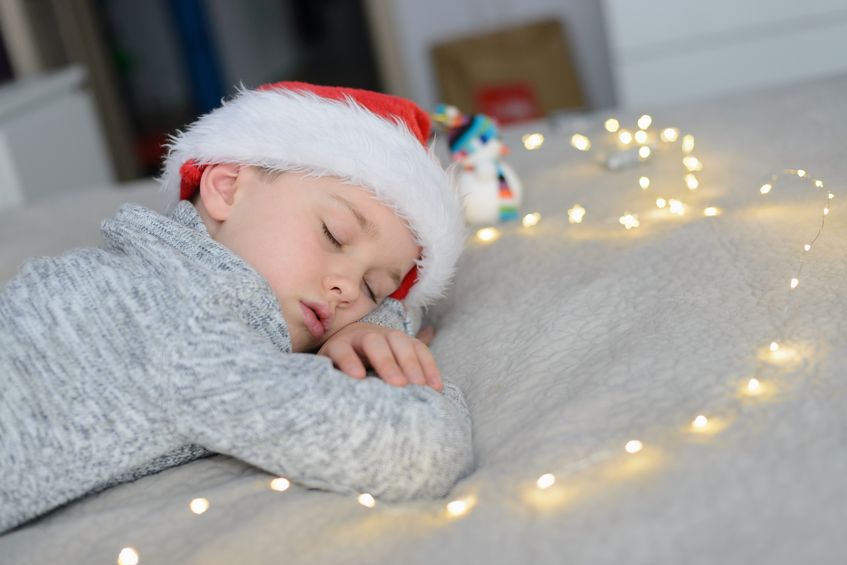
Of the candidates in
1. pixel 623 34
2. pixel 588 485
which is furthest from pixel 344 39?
pixel 588 485

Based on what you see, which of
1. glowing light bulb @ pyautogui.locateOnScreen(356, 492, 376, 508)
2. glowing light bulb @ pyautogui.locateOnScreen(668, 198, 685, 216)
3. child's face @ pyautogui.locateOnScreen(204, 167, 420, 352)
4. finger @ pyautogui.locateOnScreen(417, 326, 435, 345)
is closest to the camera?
glowing light bulb @ pyautogui.locateOnScreen(356, 492, 376, 508)

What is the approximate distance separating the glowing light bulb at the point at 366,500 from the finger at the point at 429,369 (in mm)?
147

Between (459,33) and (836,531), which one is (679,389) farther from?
(459,33)

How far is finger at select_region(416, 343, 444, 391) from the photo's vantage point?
84cm

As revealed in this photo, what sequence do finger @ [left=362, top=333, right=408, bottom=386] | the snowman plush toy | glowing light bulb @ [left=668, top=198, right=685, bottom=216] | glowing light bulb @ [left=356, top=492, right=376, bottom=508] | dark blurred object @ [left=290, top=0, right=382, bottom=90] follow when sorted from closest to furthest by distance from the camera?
1. glowing light bulb @ [left=356, top=492, right=376, bottom=508]
2. finger @ [left=362, top=333, right=408, bottom=386]
3. glowing light bulb @ [left=668, top=198, right=685, bottom=216]
4. the snowman plush toy
5. dark blurred object @ [left=290, top=0, right=382, bottom=90]

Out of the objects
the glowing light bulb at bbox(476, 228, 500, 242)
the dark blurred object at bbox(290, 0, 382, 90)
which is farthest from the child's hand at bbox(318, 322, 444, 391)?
the dark blurred object at bbox(290, 0, 382, 90)

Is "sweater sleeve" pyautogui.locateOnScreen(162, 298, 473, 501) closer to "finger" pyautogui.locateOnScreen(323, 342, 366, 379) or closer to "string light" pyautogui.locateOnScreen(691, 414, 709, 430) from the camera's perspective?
"finger" pyautogui.locateOnScreen(323, 342, 366, 379)

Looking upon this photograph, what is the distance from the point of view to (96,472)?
2.60 ft

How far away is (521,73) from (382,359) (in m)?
2.60

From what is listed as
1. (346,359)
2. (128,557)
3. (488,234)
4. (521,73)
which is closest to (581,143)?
(488,234)

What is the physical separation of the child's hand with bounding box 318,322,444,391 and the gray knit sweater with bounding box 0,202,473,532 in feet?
0.09

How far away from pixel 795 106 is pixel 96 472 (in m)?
1.23

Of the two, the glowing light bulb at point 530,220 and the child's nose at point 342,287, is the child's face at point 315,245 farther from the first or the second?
the glowing light bulb at point 530,220

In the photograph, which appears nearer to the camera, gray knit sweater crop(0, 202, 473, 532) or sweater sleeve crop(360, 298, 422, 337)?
gray knit sweater crop(0, 202, 473, 532)
